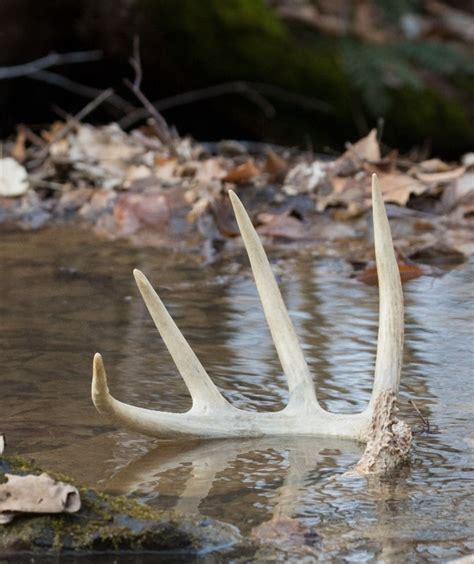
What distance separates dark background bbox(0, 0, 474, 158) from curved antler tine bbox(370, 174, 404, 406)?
5.45 meters

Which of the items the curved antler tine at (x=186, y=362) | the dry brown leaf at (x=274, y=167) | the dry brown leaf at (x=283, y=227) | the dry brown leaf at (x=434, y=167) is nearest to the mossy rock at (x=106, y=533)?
the curved antler tine at (x=186, y=362)

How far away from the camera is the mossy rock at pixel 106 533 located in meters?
1.50

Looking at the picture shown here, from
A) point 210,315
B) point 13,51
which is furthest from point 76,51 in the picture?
point 210,315

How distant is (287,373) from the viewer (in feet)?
6.65

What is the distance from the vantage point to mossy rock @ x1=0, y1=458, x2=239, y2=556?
1496mm

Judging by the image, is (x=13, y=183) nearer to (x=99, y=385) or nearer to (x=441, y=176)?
(x=441, y=176)

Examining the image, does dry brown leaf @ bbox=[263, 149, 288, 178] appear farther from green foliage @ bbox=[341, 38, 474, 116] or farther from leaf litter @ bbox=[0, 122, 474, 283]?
green foliage @ bbox=[341, 38, 474, 116]

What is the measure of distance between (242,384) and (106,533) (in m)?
0.92

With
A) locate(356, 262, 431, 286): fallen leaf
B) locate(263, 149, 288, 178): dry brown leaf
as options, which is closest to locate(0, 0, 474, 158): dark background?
locate(263, 149, 288, 178): dry brown leaf

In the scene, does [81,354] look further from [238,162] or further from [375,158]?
[238,162]

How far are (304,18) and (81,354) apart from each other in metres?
5.96

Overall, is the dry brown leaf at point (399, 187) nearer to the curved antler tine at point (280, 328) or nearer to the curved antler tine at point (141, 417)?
the curved antler tine at point (280, 328)

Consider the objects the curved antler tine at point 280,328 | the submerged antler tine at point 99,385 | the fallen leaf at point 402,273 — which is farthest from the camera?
the fallen leaf at point 402,273

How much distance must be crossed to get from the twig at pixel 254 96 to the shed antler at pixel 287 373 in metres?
5.43
